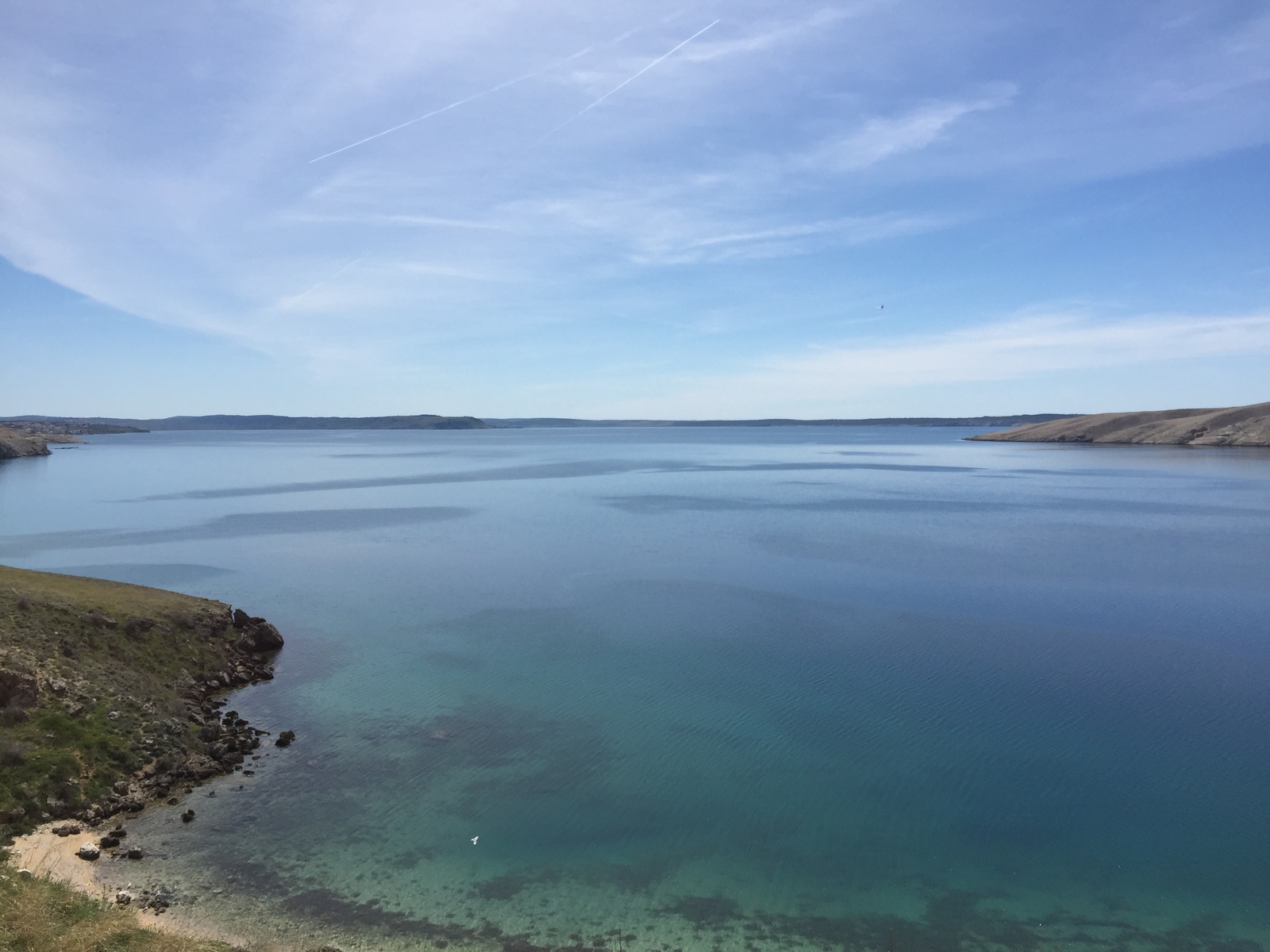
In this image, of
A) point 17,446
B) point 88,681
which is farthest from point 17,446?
point 88,681

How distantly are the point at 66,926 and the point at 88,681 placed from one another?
888 cm

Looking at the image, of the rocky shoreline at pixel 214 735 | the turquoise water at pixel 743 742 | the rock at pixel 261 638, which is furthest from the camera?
the rock at pixel 261 638

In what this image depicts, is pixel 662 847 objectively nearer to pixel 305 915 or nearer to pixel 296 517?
pixel 305 915

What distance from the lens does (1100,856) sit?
13102 millimetres

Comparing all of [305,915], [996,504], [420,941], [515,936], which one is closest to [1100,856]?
[515,936]

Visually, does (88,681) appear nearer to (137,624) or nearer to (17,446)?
(137,624)

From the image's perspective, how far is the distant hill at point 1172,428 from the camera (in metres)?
128

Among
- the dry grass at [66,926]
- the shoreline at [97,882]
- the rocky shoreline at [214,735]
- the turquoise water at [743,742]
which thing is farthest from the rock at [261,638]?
the dry grass at [66,926]

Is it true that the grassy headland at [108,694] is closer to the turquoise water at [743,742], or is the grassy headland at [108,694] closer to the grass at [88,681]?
the grass at [88,681]

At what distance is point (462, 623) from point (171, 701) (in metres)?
10.7

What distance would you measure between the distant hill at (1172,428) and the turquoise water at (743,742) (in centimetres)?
10608

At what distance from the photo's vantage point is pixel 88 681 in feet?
56.1

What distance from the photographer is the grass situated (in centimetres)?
1391

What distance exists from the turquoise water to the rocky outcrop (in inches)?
3690
